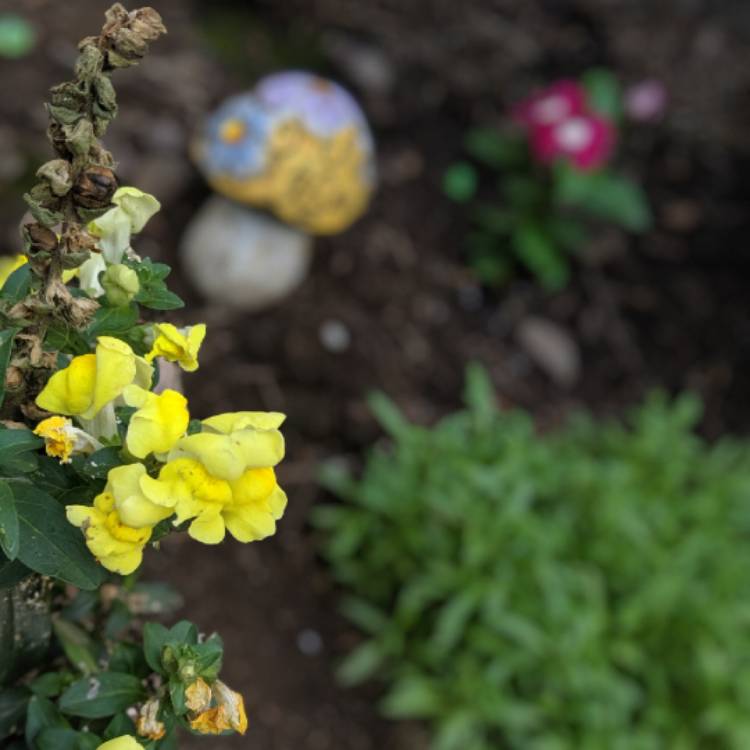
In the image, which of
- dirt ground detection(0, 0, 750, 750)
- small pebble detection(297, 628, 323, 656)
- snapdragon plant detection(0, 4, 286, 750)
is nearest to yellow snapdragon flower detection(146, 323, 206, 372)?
snapdragon plant detection(0, 4, 286, 750)

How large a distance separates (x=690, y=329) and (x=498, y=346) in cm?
64

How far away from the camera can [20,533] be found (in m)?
0.91

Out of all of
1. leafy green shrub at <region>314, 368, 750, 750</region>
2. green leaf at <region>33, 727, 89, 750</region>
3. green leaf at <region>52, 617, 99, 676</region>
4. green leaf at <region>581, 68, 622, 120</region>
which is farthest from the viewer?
green leaf at <region>581, 68, 622, 120</region>

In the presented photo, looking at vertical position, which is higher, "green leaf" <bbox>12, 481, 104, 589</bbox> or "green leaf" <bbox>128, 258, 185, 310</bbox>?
"green leaf" <bbox>128, 258, 185, 310</bbox>

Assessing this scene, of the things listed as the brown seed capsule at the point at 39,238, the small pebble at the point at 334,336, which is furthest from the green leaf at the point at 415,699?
the brown seed capsule at the point at 39,238

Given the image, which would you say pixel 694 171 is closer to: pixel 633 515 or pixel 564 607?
pixel 633 515

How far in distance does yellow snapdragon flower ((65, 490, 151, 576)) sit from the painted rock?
187cm

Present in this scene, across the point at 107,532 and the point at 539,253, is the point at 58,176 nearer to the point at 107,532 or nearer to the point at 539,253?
the point at 107,532

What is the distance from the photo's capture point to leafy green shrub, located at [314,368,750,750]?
234 centimetres

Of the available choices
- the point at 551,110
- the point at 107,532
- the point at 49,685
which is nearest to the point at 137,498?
the point at 107,532

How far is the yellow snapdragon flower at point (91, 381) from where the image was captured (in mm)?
890

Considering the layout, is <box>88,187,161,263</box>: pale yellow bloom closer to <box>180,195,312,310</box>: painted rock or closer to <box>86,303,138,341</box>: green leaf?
<box>86,303,138,341</box>: green leaf

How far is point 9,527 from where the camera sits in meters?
0.87

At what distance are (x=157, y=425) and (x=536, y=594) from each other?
5.50ft
